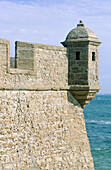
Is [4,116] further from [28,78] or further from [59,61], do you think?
[59,61]

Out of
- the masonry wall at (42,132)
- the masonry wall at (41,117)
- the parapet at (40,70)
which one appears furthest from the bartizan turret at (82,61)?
the masonry wall at (42,132)

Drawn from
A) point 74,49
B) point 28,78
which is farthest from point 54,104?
point 74,49

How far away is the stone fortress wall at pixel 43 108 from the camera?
9.07 m

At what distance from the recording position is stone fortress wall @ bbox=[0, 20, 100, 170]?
9.07m

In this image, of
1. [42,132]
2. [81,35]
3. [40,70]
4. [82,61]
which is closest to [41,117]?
[42,132]

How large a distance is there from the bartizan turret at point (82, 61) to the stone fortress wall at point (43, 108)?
0.03m

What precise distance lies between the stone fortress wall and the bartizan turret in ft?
0.11

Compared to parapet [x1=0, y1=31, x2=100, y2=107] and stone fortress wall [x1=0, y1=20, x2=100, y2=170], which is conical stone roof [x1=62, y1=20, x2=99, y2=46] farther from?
parapet [x1=0, y1=31, x2=100, y2=107]

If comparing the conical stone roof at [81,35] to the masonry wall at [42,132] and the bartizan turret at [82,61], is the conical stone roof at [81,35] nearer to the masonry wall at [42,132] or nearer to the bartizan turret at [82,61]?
the bartizan turret at [82,61]

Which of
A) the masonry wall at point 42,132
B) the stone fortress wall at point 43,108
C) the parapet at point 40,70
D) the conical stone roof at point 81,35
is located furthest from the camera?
the conical stone roof at point 81,35

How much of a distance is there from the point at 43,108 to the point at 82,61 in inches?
92.6

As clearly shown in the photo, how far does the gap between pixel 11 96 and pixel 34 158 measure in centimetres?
192

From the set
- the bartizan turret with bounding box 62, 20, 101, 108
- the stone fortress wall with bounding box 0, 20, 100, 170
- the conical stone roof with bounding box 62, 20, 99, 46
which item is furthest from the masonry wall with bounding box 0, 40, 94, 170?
the conical stone roof with bounding box 62, 20, 99, 46

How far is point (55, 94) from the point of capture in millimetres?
10789
